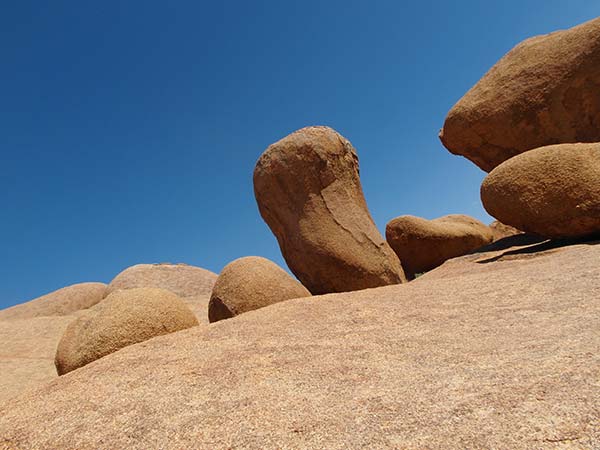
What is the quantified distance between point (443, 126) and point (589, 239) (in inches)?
147

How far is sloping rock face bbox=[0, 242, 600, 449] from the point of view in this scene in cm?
165

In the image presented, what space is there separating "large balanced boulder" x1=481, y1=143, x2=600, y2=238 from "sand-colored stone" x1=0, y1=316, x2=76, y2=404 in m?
6.25

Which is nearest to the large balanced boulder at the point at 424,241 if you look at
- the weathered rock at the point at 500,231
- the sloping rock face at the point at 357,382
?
the weathered rock at the point at 500,231

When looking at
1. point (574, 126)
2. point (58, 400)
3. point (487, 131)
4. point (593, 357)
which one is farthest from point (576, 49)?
point (58, 400)

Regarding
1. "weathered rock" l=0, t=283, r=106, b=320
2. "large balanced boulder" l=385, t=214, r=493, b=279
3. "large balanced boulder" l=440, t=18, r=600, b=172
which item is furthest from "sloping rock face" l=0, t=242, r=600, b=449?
"weathered rock" l=0, t=283, r=106, b=320

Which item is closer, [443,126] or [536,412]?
[536,412]

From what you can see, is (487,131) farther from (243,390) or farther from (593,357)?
(243,390)

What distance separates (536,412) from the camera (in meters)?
1.62

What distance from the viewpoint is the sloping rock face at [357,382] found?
5.42 feet

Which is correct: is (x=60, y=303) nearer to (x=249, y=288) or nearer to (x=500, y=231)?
(x=249, y=288)

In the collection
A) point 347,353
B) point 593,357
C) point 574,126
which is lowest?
point 593,357

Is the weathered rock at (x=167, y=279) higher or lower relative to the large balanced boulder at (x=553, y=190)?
higher

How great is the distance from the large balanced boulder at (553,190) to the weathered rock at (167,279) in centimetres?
806

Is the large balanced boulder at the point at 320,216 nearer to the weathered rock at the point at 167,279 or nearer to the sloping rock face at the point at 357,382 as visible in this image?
the sloping rock face at the point at 357,382
